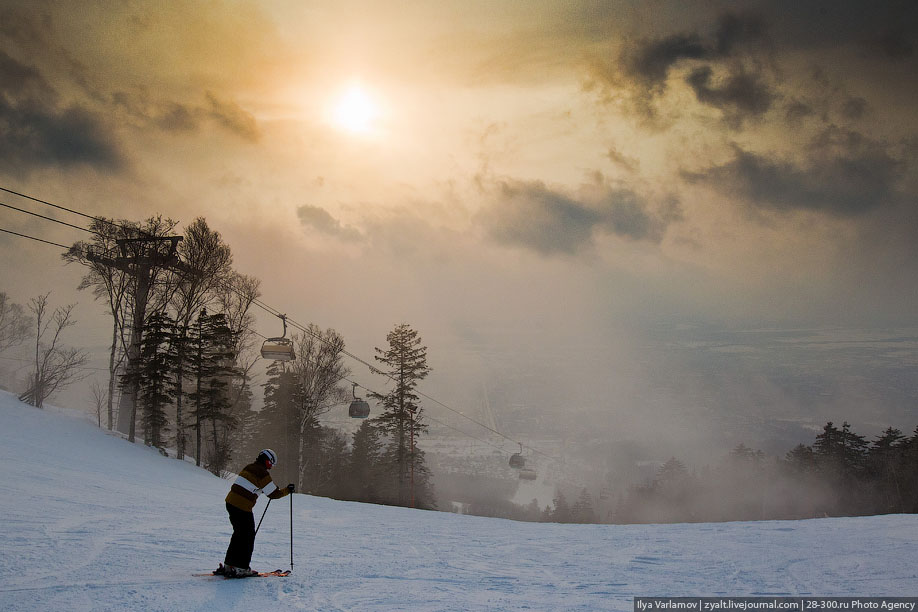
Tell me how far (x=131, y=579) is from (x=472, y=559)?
6.28m

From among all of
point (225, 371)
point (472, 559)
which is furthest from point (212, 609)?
point (225, 371)

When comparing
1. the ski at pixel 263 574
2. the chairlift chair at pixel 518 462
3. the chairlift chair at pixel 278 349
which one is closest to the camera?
the ski at pixel 263 574

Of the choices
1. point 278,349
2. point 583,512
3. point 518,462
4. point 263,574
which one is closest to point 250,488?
point 263,574

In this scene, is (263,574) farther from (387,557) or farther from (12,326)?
(12,326)

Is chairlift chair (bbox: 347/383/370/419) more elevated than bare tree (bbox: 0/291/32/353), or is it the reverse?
bare tree (bbox: 0/291/32/353)

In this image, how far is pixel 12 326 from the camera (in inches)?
2601

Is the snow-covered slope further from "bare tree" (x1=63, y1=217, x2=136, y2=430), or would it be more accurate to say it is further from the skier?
"bare tree" (x1=63, y1=217, x2=136, y2=430)

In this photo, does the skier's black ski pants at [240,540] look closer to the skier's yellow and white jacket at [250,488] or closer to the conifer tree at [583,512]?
the skier's yellow and white jacket at [250,488]

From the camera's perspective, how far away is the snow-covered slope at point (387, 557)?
7.71m

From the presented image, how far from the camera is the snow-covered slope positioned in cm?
771

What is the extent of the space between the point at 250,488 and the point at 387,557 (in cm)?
386

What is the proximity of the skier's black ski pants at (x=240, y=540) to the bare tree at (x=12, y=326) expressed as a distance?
73842 millimetres

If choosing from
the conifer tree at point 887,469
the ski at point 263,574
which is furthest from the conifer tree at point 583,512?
the ski at point 263,574

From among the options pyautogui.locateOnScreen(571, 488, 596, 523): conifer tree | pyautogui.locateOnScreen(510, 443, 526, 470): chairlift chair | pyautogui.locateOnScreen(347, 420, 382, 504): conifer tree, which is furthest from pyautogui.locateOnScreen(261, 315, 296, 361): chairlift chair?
pyautogui.locateOnScreen(571, 488, 596, 523): conifer tree
